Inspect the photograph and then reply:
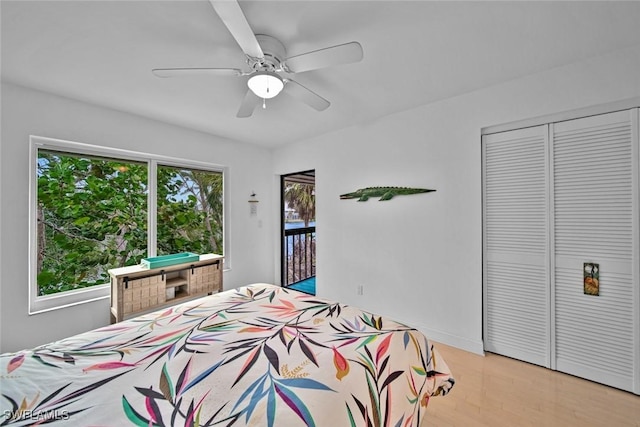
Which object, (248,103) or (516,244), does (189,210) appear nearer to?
(248,103)

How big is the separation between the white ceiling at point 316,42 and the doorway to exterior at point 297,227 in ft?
6.77

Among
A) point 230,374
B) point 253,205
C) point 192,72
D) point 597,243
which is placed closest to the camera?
point 230,374

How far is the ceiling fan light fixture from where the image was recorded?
5.22 ft

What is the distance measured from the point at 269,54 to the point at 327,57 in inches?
16.4

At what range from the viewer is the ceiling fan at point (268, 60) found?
1226 millimetres

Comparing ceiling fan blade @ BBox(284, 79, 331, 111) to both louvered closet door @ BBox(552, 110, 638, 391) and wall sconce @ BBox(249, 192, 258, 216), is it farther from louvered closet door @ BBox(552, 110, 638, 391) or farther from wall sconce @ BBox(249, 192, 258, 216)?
wall sconce @ BBox(249, 192, 258, 216)

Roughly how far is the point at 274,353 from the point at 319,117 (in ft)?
8.24

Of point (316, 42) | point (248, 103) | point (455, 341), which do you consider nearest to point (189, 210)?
point (248, 103)

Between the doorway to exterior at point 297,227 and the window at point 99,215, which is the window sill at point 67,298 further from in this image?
the doorway to exterior at point 297,227

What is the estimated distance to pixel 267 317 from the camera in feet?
5.14

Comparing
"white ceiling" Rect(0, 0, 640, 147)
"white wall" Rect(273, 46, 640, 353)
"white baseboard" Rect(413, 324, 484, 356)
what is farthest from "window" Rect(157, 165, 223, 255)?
"white baseboard" Rect(413, 324, 484, 356)

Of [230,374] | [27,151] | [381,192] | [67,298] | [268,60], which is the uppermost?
[268,60]

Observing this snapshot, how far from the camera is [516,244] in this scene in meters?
2.22

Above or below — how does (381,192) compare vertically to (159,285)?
above
